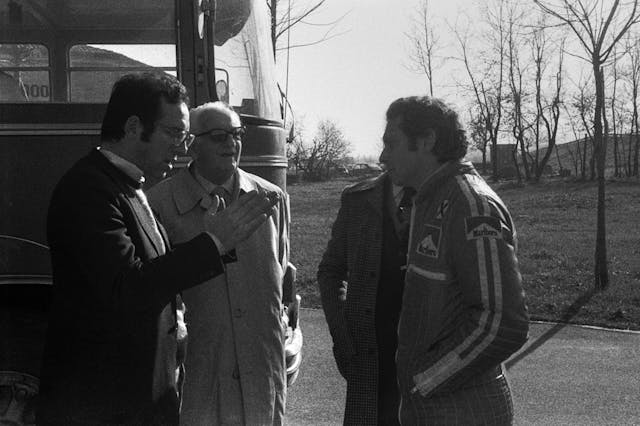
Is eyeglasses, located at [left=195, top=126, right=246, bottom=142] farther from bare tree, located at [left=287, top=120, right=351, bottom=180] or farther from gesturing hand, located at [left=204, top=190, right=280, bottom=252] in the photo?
bare tree, located at [left=287, top=120, right=351, bottom=180]

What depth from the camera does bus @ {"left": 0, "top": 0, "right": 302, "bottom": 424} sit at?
187 inches

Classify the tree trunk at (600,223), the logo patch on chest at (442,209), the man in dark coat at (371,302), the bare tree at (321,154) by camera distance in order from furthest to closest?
the bare tree at (321,154), the tree trunk at (600,223), the man in dark coat at (371,302), the logo patch on chest at (442,209)

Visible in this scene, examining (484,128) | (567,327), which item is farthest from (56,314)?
(484,128)

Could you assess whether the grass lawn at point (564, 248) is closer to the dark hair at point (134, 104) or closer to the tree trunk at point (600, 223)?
the tree trunk at point (600, 223)

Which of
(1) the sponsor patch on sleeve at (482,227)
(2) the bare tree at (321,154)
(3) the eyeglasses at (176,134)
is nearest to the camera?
(1) the sponsor patch on sleeve at (482,227)

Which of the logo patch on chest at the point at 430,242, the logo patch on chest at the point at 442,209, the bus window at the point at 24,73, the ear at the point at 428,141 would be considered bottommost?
the logo patch on chest at the point at 430,242

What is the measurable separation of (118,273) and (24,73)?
2.63m

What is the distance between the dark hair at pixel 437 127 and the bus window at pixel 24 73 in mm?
2403

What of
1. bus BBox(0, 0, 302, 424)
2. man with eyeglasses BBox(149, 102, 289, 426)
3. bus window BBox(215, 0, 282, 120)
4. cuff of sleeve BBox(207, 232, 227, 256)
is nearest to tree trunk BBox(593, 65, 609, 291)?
bus window BBox(215, 0, 282, 120)

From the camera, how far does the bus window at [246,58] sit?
5551mm

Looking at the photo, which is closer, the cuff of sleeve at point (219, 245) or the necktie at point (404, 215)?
the cuff of sleeve at point (219, 245)

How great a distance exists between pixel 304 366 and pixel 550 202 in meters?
19.8

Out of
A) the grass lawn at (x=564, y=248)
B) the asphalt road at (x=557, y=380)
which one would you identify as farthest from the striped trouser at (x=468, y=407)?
the grass lawn at (x=564, y=248)

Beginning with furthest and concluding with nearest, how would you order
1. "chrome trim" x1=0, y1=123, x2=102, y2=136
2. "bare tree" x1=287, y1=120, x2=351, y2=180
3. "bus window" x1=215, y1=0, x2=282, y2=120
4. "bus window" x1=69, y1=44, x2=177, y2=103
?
1. "bare tree" x1=287, y1=120, x2=351, y2=180
2. "bus window" x1=215, y1=0, x2=282, y2=120
3. "bus window" x1=69, y1=44, x2=177, y2=103
4. "chrome trim" x1=0, y1=123, x2=102, y2=136
